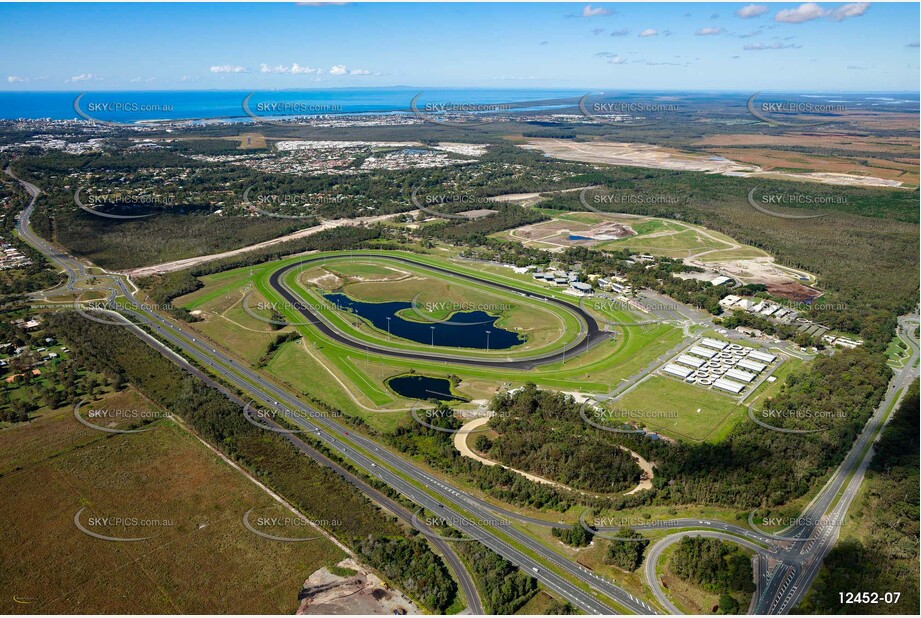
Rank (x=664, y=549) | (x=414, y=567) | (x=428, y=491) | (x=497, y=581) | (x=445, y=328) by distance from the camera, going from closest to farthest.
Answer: (x=497, y=581), (x=414, y=567), (x=664, y=549), (x=428, y=491), (x=445, y=328)

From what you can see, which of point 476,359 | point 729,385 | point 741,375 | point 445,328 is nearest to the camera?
point 729,385

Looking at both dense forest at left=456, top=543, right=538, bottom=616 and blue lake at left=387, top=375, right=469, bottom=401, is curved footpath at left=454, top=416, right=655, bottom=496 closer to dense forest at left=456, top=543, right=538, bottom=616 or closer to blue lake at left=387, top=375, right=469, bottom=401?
blue lake at left=387, top=375, right=469, bottom=401

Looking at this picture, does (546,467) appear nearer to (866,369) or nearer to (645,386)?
(645,386)

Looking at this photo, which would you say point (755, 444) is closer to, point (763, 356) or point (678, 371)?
point (678, 371)

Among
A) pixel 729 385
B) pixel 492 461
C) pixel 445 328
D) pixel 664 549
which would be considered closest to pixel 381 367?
pixel 445 328

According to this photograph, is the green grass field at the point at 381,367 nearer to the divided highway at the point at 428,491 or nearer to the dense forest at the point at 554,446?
the divided highway at the point at 428,491

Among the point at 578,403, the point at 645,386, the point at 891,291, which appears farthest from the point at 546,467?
the point at 891,291
